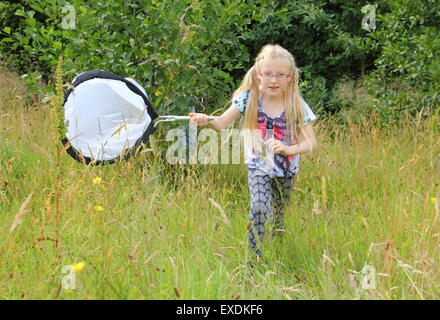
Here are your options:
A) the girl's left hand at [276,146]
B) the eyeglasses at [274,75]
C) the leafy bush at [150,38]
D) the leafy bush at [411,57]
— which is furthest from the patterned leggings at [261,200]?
the leafy bush at [411,57]

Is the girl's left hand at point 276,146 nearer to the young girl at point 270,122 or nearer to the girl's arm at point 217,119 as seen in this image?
the young girl at point 270,122

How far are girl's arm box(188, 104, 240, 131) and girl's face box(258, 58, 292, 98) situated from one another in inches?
8.4

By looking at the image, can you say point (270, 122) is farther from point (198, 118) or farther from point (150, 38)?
point (150, 38)

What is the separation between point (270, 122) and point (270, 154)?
7.2 inches

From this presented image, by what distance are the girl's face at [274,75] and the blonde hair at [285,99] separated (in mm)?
27

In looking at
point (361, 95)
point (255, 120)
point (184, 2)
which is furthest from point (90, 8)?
point (361, 95)

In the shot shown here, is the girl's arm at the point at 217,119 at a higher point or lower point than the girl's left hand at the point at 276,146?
higher

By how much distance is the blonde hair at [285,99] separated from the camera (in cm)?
292

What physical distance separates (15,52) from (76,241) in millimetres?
7436

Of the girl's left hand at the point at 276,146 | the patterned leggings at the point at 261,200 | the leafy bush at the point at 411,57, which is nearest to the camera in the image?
the girl's left hand at the point at 276,146

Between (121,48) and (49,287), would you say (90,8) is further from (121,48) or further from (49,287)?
(49,287)

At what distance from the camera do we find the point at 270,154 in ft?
9.49

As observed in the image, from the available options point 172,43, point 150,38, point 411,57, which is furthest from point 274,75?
point 411,57

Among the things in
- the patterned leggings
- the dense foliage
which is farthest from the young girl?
the dense foliage
